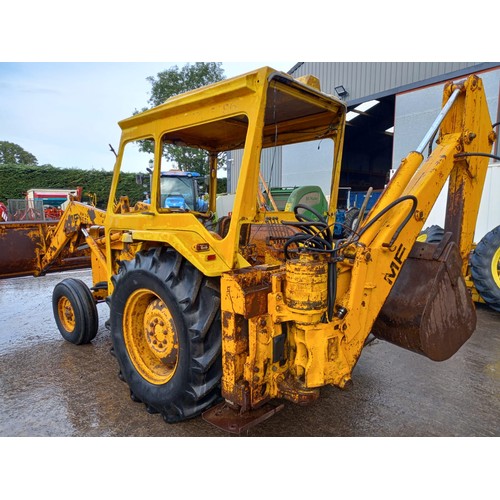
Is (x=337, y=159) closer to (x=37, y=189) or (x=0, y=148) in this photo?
(x=37, y=189)

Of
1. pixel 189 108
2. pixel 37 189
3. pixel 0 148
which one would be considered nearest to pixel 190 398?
pixel 189 108

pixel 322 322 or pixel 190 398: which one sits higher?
pixel 322 322

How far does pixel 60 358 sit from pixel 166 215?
7.36ft

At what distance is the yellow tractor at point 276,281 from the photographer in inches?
84.6

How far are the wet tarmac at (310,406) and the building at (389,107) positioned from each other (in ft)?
8.32

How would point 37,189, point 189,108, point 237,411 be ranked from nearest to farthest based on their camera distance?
point 237,411, point 189,108, point 37,189

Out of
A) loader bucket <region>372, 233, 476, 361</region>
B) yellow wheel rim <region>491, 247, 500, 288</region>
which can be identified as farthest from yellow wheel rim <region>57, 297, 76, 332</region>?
yellow wheel rim <region>491, 247, 500, 288</region>

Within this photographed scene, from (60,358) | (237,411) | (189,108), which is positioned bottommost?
(60,358)

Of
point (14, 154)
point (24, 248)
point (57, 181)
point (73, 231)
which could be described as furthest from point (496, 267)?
point (14, 154)

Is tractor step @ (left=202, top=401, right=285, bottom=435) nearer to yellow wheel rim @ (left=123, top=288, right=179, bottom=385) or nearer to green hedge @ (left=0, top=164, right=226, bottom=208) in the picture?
yellow wheel rim @ (left=123, top=288, right=179, bottom=385)

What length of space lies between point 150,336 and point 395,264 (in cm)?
181

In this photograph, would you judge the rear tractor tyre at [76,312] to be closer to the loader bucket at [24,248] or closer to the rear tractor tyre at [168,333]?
the loader bucket at [24,248]

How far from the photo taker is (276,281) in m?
2.17

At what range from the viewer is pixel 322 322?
2.13m
